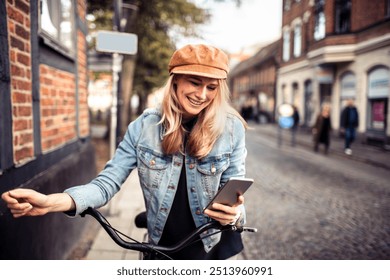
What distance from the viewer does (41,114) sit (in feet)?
8.70

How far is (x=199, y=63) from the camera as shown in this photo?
1.38 m

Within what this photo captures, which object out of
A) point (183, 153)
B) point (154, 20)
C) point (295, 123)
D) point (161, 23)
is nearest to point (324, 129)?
point (295, 123)

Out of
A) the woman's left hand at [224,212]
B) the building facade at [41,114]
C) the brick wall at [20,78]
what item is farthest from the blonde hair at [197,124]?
the brick wall at [20,78]

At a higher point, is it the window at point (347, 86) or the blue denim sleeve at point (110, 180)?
the window at point (347, 86)

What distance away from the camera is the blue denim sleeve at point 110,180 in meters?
1.32

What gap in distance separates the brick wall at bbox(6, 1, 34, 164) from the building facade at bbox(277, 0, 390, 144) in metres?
1.80

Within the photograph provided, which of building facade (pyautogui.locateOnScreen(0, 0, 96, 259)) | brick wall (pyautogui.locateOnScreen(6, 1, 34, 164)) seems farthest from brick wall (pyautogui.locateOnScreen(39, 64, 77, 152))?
brick wall (pyautogui.locateOnScreen(6, 1, 34, 164))

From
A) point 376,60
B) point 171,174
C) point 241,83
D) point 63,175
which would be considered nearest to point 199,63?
point 171,174

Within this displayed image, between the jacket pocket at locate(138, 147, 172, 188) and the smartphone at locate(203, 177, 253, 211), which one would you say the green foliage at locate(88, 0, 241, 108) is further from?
the smartphone at locate(203, 177, 253, 211)

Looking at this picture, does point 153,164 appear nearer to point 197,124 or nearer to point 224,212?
point 197,124

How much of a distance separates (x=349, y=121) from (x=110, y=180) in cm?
999

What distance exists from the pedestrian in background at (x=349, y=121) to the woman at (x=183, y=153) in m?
9.42

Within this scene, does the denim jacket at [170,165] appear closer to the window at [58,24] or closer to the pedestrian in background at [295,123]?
the window at [58,24]

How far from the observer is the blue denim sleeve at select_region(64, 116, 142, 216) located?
51.9 inches
